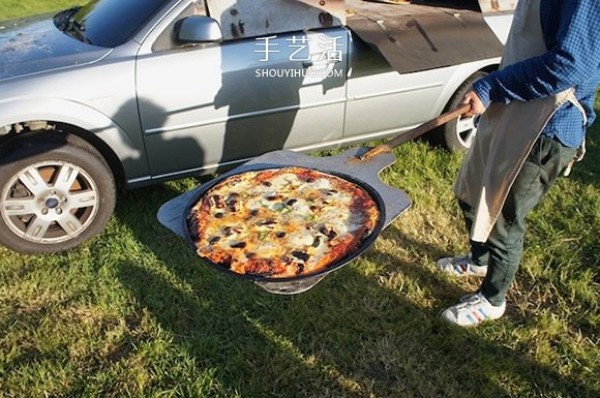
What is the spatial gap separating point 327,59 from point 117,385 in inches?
94.7

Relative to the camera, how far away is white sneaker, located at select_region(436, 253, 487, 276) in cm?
324

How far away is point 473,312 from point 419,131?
1.09 metres

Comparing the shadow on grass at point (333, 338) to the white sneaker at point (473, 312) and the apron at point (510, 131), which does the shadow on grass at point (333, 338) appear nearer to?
the white sneaker at point (473, 312)

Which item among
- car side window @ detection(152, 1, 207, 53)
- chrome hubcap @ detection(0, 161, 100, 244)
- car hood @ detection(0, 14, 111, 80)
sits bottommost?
chrome hubcap @ detection(0, 161, 100, 244)

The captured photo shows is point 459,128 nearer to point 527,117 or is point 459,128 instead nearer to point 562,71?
point 527,117

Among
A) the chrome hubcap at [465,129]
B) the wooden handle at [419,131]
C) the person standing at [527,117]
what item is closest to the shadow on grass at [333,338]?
the person standing at [527,117]

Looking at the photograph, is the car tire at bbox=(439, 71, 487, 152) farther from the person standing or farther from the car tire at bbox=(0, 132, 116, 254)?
the car tire at bbox=(0, 132, 116, 254)

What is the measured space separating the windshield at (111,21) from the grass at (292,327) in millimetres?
1217

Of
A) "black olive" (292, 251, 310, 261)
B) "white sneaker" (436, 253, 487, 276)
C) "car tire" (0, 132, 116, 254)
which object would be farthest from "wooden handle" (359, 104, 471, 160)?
"car tire" (0, 132, 116, 254)

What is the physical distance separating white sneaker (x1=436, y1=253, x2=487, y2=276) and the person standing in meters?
0.36

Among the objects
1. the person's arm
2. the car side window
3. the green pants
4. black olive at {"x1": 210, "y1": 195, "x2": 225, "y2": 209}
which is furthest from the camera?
the car side window

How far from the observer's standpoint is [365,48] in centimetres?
382

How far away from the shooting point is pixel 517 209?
8.21 feet

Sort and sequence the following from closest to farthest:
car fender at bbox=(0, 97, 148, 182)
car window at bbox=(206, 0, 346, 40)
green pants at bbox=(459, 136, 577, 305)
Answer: green pants at bbox=(459, 136, 577, 305) < car fender at bbox=(0, 97, 148, 182) < car window at bbox=(206, 0, 346, 40)
